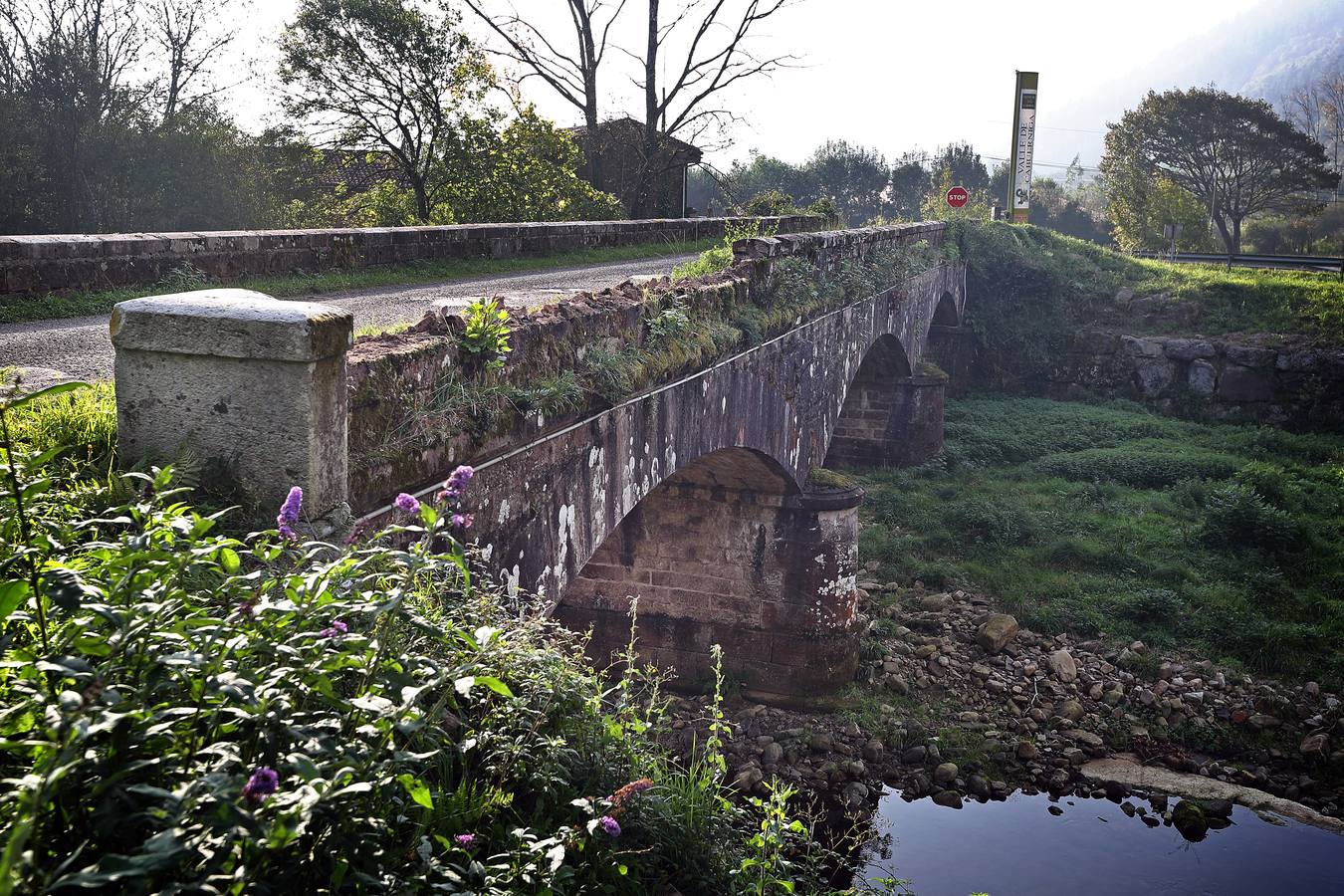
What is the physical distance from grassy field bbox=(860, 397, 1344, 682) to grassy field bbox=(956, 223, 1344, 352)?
5219 millimetres

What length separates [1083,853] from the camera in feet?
30.7

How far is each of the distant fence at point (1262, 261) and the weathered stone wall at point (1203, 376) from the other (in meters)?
7.33

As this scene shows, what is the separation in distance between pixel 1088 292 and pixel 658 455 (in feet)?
82.0

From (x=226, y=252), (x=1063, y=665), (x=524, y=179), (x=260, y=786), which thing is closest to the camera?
(x=260, y=786)

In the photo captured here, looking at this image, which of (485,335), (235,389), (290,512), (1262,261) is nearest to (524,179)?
(485,335)

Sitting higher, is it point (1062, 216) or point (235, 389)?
point (1062, 216)

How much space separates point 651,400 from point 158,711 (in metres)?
4.61

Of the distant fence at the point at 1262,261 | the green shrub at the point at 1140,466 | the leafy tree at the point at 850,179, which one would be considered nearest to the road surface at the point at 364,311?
the green shrub at the point at 1140,466

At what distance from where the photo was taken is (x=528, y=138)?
20.9 metres

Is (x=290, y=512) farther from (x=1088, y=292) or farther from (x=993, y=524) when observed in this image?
(x=1088, y=292)

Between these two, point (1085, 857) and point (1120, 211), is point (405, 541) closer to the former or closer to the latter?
point (1085, 857)

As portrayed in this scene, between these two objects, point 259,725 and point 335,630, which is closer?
point 259,725

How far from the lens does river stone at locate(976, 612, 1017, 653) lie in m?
13.3

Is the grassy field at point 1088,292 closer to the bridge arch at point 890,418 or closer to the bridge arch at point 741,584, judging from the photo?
the bridge arch at point 890,418
